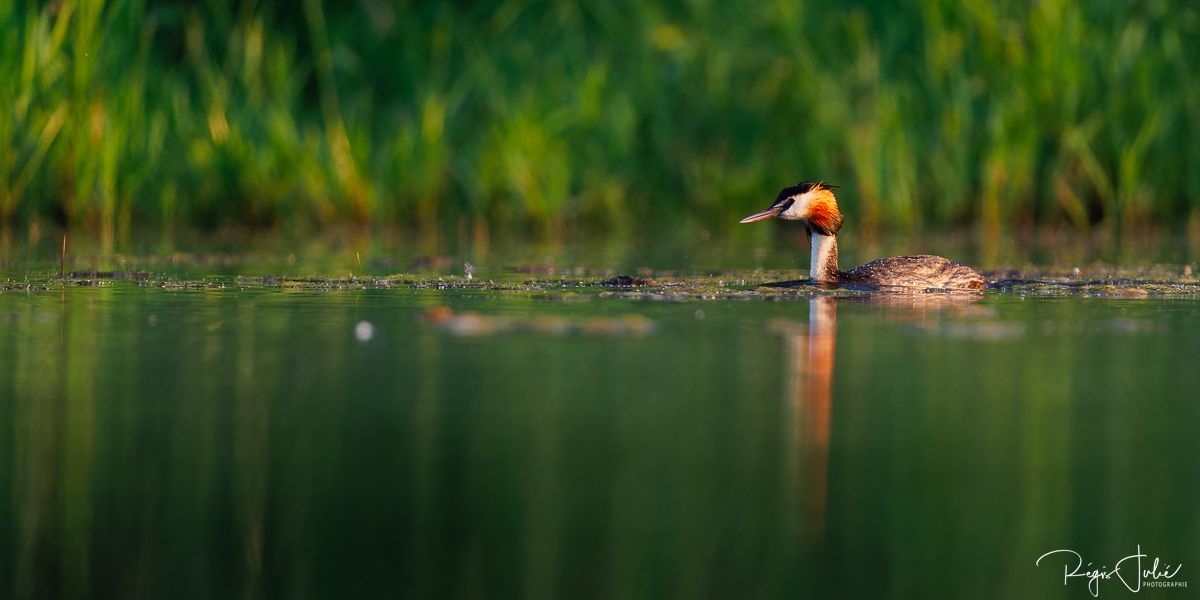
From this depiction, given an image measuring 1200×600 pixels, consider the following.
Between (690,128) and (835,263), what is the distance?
5.55m

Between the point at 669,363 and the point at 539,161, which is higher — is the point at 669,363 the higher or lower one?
the lower one

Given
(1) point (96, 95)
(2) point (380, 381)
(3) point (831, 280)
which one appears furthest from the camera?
(1) point (96, 95)

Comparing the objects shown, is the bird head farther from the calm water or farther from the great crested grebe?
the calm water

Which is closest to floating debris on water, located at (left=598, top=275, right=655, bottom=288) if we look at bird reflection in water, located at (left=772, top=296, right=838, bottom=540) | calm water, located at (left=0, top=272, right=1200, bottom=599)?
bird reflection in water, located at (left=772, top=296, right=838, bottom=540)

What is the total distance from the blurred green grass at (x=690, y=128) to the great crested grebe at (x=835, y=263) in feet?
12.2

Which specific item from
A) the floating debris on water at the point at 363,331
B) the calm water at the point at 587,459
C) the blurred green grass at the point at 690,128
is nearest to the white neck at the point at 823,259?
the calm water at the point at 587,459

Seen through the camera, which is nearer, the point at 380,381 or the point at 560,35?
the point at 380,381

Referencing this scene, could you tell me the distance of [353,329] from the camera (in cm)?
802

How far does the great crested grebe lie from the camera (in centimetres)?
1042

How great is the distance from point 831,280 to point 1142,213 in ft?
17.4

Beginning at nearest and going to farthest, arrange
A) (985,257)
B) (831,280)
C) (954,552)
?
(954,552) → (831,280) → (985,257)

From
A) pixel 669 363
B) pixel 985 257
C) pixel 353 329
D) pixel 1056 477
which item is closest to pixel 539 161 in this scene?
pixel 985 257

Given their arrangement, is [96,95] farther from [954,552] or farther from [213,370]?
[954,552]

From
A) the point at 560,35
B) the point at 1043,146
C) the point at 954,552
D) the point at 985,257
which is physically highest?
the point at 560,35
